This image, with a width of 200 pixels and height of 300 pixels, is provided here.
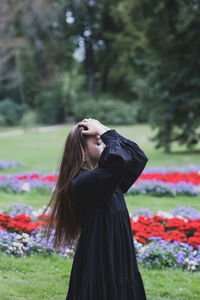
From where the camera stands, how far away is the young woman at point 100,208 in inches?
80.4

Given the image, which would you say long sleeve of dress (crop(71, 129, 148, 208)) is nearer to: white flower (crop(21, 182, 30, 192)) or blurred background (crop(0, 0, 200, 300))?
blurred background (crop(0, 0, 200, 300))

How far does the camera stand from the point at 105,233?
2.10 m

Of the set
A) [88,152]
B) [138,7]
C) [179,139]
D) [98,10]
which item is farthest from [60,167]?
[98,10]

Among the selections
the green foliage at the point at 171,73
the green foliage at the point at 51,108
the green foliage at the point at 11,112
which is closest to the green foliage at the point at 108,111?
the green foliage at the point at 51,108

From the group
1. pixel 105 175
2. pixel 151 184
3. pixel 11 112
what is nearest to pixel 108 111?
pixel 11 112

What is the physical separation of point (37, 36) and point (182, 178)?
30186mm

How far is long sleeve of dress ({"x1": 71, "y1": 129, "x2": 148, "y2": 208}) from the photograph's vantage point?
2.01m

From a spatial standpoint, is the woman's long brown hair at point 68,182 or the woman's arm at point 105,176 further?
the woman's long brown hair at point 68,182

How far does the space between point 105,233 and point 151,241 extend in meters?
2.18

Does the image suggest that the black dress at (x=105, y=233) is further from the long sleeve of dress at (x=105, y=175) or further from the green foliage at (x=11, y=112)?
the green foliage at (x=11, y=112)

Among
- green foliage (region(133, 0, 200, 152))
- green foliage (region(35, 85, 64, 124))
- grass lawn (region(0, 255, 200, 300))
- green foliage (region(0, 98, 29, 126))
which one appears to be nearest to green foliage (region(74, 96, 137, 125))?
green foliage (region(35, 85, 64, 124))

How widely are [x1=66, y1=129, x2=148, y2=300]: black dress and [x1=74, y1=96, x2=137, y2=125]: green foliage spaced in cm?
3034

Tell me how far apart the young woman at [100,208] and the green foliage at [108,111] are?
30.2 meters

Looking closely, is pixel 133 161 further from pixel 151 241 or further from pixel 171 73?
pixel 171 73
